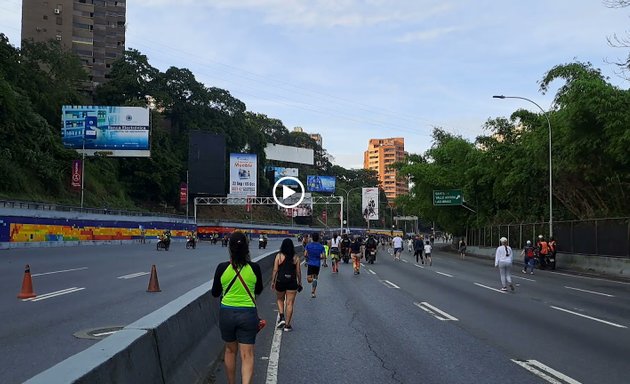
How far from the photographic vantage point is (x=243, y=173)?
69.3m

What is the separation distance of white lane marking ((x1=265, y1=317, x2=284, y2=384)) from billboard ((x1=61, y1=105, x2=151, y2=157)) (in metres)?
42.2

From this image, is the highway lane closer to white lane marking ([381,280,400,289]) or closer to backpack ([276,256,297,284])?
backpack ([276,256,297,284])

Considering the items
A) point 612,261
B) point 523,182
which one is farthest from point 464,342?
point 523,182

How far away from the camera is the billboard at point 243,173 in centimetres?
6906

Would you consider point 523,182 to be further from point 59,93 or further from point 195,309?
point 59,93

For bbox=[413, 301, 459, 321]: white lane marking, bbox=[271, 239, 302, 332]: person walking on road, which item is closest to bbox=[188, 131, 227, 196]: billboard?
bbox=[413, 301, 459, 321]: white lane marking

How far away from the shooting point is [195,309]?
7887 mm

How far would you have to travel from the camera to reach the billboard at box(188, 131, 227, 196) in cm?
6794

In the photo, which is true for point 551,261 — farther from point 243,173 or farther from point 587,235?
point 243,173

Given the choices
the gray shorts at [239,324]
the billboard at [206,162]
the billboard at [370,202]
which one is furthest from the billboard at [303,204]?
the gray shorts at [239,324]

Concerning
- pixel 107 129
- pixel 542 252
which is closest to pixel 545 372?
pixel 542 252

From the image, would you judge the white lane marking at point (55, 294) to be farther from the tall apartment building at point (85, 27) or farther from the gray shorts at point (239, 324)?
the tall apartment building at point (85, 27)

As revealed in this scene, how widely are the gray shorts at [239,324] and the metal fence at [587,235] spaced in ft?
88.1

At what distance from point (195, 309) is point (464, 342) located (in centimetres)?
446
